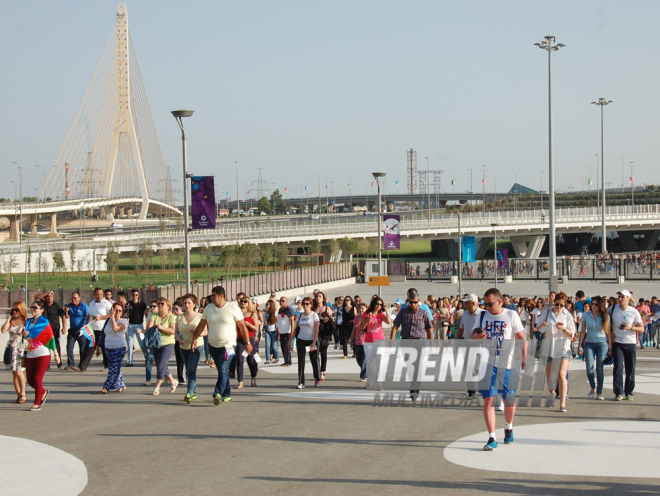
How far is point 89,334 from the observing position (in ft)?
48.0

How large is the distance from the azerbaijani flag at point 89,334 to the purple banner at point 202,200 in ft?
19.4

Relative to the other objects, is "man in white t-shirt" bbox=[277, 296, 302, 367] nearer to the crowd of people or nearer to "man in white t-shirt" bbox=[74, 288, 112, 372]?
the crowd of people

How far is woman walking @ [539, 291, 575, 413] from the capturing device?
1012 cm

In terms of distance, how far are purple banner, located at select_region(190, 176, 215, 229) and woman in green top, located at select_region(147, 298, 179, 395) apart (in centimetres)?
825

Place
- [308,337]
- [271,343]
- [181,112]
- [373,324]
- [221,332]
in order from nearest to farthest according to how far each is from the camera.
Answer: [221,332], [373,324], [308,337], [271,343], [181,112]

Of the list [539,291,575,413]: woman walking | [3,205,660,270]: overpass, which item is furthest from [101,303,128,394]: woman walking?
[3,205,660,270]: overpass

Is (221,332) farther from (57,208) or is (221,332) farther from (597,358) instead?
(57,208)

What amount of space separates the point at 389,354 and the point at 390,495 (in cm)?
593

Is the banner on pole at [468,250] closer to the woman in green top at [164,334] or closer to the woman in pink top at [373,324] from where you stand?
the woman in pink top at [373,324]

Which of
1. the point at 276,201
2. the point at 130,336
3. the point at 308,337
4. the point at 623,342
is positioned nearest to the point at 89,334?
the point at 130,336

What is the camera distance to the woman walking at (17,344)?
35.7ft

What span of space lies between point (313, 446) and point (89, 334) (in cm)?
818

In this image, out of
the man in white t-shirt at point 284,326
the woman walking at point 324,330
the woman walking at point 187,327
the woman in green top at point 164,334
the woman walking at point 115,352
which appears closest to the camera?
the woman walking at point 187,327

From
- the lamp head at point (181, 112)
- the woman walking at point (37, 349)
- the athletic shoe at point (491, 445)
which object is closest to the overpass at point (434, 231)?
the lamp head at point (181, 112)
